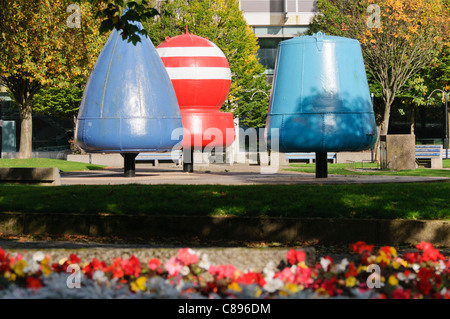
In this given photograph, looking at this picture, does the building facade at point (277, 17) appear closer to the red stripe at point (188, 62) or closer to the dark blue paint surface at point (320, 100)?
the red stripe at point (188, 62)

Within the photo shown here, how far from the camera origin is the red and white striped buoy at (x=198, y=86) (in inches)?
1020

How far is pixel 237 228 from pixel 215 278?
6.64m

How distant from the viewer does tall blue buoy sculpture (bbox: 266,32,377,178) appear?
20797 millimetres


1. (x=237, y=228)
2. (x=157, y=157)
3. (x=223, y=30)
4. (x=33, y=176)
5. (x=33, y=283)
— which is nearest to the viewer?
(x=33, y=283)

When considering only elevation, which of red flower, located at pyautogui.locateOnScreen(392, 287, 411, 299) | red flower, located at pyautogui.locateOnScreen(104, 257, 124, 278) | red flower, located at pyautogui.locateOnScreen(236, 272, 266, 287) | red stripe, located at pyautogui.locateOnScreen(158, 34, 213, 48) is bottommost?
red flower, located at pyautogui.locateOnScreen(392, 287, 411, 299)

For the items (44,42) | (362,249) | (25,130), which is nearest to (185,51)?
(44,42)

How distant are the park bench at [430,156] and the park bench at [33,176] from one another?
70.7ft

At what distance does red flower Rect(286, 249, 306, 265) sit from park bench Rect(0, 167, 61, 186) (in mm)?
13634

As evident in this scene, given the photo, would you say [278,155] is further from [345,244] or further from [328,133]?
[345,244]

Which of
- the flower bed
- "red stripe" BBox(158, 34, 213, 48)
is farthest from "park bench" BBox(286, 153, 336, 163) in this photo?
the flower bed

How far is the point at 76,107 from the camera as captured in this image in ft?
178

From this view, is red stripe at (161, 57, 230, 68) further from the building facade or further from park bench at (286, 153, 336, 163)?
the building facade

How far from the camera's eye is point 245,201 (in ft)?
45.9

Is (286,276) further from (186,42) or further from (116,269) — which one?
(186,42)
